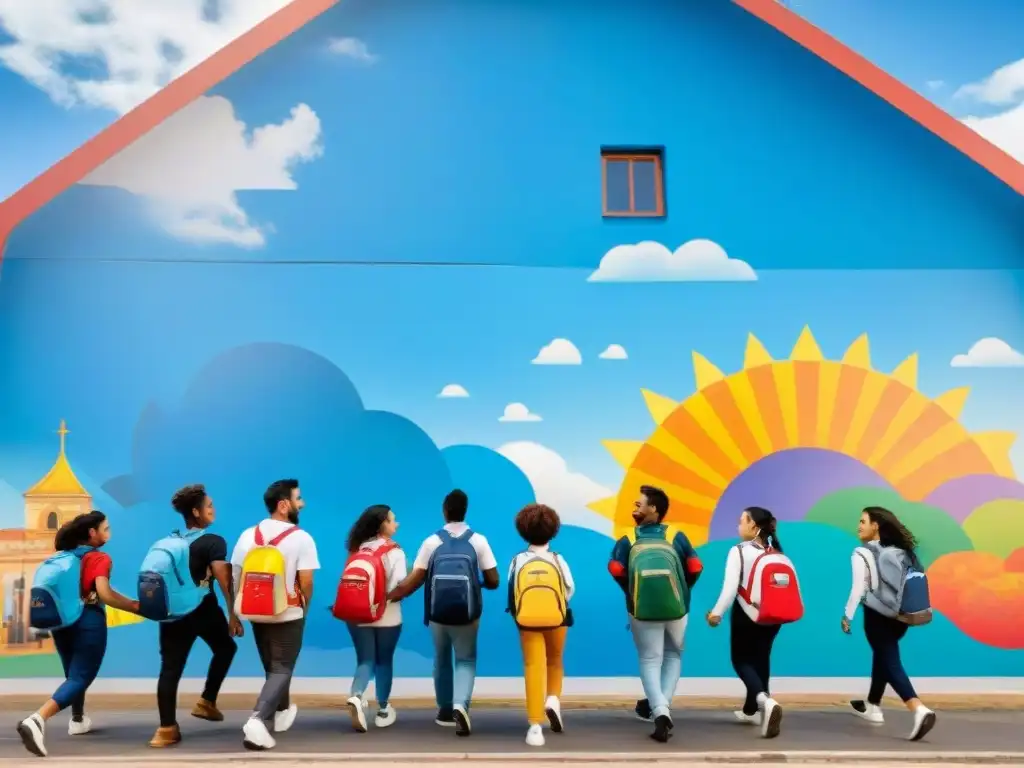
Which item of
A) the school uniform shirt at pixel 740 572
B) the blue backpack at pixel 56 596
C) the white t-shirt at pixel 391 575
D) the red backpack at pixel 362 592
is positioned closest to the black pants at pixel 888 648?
the school uniform shirt at pixel 740 572

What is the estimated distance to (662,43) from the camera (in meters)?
8.55

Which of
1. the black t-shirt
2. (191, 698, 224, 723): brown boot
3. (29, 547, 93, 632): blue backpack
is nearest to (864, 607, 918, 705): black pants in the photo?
the black t-shirt

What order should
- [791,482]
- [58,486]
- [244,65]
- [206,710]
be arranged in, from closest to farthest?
1. [206,710]
2. [58,486]
3. [791,482]
4. [244,65]

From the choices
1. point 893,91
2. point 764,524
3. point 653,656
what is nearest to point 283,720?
point 653,656

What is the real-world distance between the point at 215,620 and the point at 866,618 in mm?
5045

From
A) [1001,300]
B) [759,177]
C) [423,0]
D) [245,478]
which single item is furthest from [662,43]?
[245,478]

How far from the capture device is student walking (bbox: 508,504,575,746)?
5945mm

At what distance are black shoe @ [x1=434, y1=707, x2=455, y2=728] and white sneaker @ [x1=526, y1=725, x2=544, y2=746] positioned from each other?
91cm

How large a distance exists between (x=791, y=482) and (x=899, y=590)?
177 cm

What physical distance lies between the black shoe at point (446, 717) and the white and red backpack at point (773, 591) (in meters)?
2.48

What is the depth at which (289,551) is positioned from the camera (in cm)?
599

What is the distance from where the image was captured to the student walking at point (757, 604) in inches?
244

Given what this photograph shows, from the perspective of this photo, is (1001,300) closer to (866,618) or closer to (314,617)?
(866,618)

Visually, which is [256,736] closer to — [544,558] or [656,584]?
[544,558]
